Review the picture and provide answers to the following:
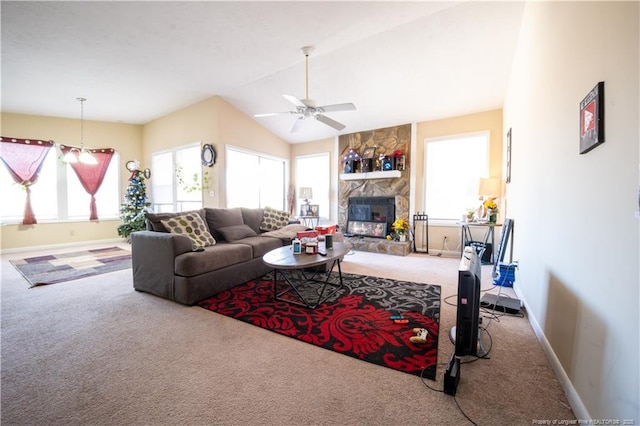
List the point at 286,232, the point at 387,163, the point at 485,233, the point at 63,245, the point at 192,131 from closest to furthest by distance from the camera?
1. the point at 286,232
2. the point at 485,233
3. the point at 192,131
4. the point at 387,163
5. the point at 63,245

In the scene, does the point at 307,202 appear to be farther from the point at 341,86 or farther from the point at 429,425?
the point at 429,425

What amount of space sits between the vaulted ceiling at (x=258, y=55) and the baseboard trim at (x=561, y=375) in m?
3.40

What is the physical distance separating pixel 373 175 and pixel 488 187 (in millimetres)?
2272

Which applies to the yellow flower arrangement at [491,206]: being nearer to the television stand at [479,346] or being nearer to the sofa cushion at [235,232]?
the television stand at [479,346]

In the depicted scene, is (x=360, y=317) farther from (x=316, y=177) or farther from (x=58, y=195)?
(x=58, y=195)

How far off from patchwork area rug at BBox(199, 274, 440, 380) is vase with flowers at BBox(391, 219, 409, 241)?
2212mm

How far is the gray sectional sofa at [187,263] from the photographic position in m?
2.67

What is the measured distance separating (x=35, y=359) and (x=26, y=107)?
5914mm

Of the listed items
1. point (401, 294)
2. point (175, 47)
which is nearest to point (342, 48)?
point (175, 47)

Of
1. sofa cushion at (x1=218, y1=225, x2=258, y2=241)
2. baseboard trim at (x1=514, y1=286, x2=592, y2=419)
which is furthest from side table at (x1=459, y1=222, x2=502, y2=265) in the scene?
sofa cushion at (x1=218, y1=225, x2=258, y2=241)

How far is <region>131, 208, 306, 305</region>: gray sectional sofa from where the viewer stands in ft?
8.77

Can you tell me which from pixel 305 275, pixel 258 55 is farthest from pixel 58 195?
pixel 305 275

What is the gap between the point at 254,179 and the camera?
6285mm

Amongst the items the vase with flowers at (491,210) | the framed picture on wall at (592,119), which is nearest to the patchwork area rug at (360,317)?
the framed picture on wall at (592,119)
